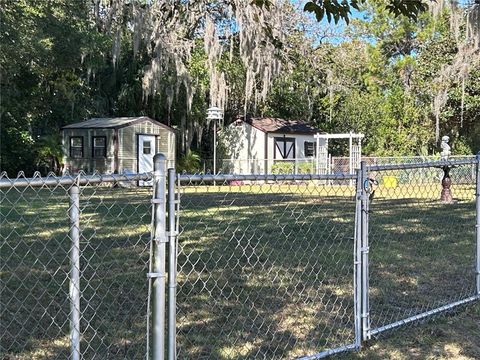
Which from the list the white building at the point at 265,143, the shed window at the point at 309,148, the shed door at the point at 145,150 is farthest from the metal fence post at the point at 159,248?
the shed window at the point at 309,148

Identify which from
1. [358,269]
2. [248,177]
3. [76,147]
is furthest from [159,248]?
[76,147]

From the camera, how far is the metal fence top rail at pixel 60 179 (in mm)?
2627

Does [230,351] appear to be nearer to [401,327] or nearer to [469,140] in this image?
[401,327]

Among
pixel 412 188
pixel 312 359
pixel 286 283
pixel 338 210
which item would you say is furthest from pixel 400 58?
pixel 312 359

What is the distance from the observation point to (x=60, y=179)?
109 inches

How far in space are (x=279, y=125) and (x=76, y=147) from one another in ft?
34.8

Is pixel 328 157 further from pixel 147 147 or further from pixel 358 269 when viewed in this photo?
pixel 358 269

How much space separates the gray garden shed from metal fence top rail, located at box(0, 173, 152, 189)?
819 inches

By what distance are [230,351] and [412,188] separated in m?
12.6

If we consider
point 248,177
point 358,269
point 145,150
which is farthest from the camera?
point 145,150

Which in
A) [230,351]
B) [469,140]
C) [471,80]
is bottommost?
[230,351]

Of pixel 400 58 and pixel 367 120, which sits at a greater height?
pixel 400 58

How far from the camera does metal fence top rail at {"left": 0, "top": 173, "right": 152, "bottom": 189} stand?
8.62ft

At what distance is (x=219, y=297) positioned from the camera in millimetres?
5387
